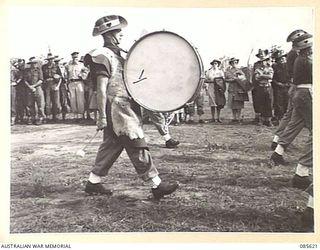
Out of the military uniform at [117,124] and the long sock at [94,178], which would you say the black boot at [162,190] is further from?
the long sock at [94,178]

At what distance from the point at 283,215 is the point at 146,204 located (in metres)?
0.69

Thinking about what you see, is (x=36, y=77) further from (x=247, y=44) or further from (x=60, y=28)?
(x=247, y=44)

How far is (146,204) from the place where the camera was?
244 cm

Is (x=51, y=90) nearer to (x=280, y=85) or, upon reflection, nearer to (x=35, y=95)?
(x=35, y=95)

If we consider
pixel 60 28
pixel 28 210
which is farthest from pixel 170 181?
pixel 60 28

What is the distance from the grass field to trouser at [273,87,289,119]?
0.34ft

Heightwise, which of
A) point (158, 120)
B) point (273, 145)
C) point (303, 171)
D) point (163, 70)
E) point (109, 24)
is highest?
point (109, 24)

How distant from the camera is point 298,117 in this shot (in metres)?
2.45

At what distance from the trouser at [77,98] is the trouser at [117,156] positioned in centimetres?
17

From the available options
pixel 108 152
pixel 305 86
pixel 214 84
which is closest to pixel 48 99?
pixel 108 152

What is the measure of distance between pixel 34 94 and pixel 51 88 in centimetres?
9

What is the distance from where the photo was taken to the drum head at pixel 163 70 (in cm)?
245

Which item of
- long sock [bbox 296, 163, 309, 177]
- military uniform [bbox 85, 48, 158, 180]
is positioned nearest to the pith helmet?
military uniform [bbox 85, 48, 158, 180]

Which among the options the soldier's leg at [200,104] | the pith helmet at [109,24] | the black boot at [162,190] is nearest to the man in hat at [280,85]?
the soldier's leg at [200,104]
